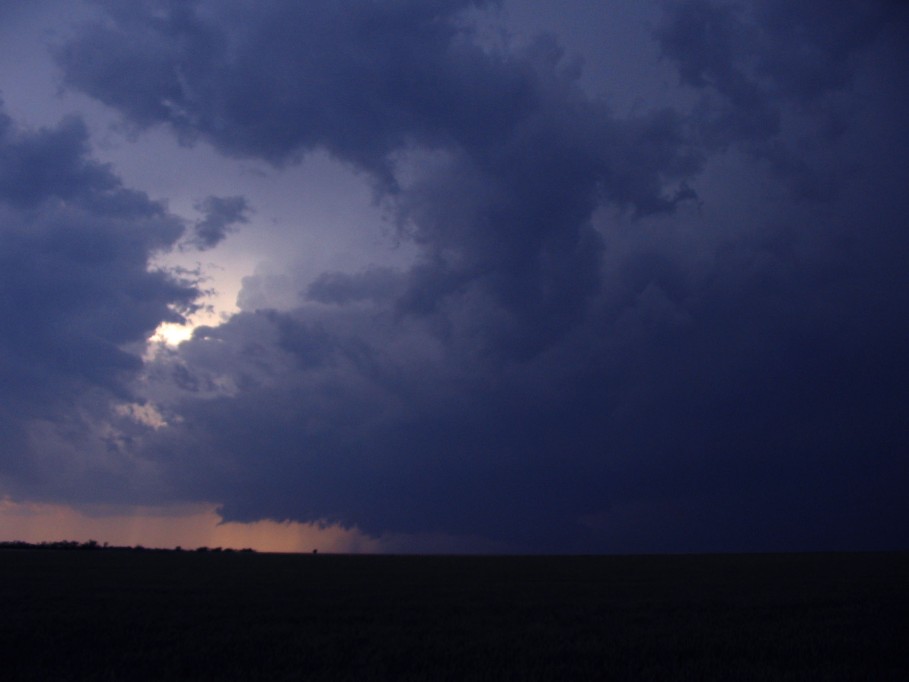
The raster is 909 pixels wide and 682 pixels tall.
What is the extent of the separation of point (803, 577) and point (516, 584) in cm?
1736

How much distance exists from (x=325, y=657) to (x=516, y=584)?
75.5ft

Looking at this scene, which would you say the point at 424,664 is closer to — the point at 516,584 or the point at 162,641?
the point at 162,641

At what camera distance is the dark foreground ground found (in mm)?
14430

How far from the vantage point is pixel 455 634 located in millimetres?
18875

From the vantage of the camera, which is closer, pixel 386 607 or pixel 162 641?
pixel 162 641

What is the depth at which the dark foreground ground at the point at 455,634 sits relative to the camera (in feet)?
47.3

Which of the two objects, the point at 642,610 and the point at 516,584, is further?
the point at 516,584

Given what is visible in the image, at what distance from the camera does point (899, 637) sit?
1769cm

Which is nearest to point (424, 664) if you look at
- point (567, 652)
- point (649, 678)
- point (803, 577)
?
point (567, 652)

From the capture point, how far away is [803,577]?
40281 mm

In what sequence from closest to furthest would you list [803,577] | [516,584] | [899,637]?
[899,637]
[516,584]
[803,577]

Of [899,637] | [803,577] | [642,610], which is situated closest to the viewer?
[899,637]

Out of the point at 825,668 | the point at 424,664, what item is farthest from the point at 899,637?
the point at 424,664

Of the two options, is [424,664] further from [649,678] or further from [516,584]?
[516,584]
